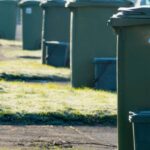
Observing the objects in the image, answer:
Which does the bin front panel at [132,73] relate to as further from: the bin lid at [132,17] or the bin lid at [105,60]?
the bin lid at [105,60]

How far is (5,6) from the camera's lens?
30.7 meters

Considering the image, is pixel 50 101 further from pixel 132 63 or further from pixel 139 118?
pixel 139 118

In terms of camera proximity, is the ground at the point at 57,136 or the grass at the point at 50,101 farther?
the grass at the point at 50,101

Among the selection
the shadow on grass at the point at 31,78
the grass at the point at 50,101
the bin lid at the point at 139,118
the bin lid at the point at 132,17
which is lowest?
the shadow on grass at the point at 31,78

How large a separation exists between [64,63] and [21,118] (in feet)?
29.9

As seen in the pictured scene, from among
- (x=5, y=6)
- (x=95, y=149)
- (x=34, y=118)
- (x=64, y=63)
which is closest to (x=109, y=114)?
(x=34, y=118)

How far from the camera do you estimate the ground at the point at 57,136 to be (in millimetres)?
8094

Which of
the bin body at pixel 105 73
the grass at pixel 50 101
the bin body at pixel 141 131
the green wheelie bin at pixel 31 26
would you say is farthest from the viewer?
the green wheelie bin at pixel 31 26

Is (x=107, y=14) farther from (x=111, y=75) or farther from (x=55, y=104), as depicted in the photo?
(x=55, y=104)

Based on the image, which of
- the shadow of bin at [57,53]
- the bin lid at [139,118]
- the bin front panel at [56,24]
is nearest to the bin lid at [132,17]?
the bin lid at [139,118]

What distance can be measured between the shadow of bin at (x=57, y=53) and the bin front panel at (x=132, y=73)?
11.8 meters

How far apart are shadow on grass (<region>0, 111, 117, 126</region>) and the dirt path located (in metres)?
0.25

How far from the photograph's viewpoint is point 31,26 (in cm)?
2481

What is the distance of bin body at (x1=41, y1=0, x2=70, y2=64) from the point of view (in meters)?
18.9
